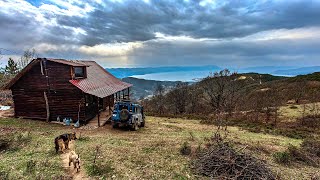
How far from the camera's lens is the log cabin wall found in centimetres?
2497

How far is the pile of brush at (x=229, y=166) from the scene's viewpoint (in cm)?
1173

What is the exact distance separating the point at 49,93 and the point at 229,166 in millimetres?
20085

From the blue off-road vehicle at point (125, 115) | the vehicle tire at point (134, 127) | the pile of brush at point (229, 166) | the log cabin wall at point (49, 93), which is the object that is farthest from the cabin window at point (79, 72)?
the pile of brush at point (229, 166)

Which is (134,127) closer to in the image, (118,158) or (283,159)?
(118,158)

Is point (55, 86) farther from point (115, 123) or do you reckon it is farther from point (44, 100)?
point (115, 123)

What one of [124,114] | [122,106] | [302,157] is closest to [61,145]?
[124,114]

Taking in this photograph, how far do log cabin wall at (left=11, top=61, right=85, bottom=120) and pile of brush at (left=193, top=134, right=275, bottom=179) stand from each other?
620 inches

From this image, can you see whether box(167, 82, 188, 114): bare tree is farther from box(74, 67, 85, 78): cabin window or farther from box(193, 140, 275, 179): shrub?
box(193, 140, 275, 179): shrub

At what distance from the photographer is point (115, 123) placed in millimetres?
23438

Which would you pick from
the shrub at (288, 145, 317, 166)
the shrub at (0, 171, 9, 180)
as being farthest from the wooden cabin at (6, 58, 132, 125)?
the shrub at (288, 145, 317, 166)

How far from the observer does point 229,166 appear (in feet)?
40.4

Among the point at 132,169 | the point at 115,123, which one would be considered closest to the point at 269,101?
the point at 115,123

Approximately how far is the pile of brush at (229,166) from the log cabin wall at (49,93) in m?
15.7

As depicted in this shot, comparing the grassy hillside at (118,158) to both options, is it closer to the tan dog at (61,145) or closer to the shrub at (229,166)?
the tan dog at (61,145)
